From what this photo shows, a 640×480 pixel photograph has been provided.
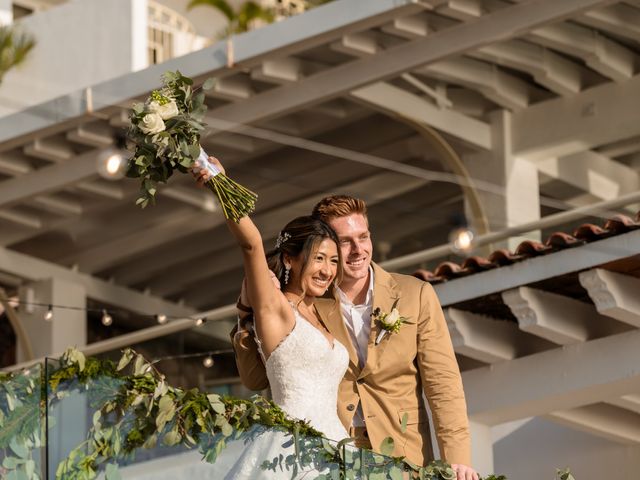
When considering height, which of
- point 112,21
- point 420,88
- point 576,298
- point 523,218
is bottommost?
point 576,298

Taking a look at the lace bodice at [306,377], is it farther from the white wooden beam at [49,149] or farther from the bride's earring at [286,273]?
the white wooden beam at [49,149]

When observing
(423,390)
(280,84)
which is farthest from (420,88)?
(423,390)

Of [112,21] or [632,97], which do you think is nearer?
[632,97]

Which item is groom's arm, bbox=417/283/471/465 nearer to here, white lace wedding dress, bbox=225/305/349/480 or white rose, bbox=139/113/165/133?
white lace wedding dress, bbox=225/305/349/480

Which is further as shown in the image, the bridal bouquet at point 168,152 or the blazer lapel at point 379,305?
the blazer lapel at point 379,305

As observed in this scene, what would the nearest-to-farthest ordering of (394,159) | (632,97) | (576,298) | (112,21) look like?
(576,298)
(632,97)
(394,159)
(112,21)

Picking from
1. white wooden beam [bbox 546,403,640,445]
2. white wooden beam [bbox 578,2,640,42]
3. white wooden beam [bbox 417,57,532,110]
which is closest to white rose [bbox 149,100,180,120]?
white wooden beam [bbox 546,403,640,445]

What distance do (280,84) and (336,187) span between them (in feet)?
6.92

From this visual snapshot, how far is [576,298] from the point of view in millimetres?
11234

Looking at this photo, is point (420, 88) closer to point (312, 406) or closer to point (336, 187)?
point (336, 187)

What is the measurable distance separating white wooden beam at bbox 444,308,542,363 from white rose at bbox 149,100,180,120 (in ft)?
17.6

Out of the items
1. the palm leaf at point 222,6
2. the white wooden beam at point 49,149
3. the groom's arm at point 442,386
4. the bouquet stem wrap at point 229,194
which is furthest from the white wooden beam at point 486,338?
the palm leaf at point 222,6

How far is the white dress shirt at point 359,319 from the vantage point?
6910mm

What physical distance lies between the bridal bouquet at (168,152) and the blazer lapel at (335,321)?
0.80 meters
